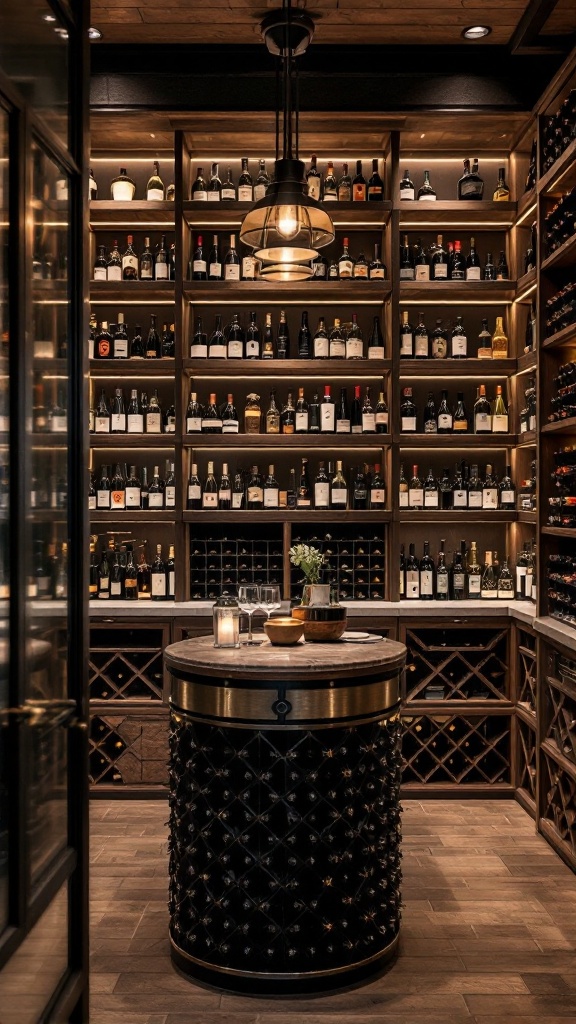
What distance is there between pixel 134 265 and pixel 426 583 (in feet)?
8.20

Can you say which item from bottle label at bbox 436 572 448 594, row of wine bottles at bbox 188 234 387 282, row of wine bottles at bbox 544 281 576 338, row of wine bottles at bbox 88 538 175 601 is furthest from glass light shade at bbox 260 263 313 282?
bottle label at bbox 436 572 448 594

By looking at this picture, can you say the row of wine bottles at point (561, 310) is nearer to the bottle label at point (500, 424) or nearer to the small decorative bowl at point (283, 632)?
the bottle label at point (500, 424)

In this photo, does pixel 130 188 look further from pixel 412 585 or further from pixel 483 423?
pixel 412 585

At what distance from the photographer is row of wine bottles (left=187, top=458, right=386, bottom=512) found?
197 inches

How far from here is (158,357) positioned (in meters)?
5.22

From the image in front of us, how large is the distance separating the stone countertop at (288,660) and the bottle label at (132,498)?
1997mm

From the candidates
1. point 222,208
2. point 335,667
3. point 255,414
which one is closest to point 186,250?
point 222,208

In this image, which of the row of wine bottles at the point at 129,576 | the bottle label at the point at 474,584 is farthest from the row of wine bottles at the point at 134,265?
the bottle label at the point at 474,584

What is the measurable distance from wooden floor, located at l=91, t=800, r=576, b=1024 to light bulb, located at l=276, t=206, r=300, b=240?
253 centimetres

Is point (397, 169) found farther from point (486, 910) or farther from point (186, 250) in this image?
point (486, 910)

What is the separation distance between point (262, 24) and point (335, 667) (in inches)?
125

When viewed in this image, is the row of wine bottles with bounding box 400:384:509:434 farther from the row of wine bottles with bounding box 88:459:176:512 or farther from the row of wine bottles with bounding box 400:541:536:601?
the row of wine bottles with bounding box 88:459:176:512

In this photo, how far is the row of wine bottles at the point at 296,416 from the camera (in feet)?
16.3

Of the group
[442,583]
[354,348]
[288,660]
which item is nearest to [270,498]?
[354,348]
